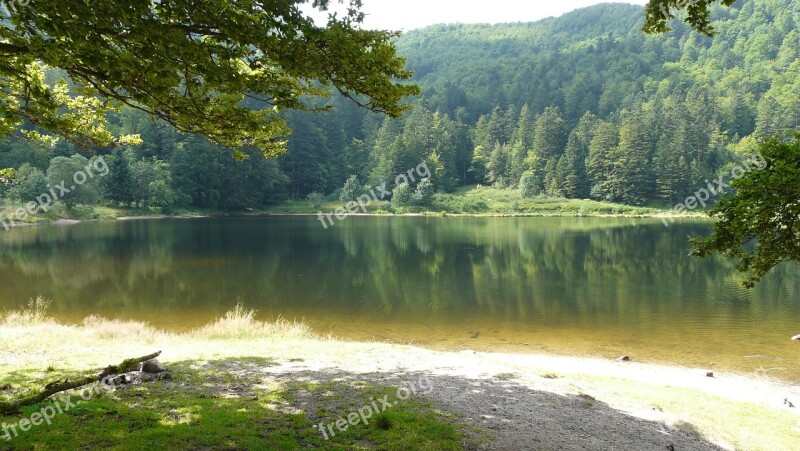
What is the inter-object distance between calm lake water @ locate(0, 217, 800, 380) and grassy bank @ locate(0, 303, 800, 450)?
12.8 feet

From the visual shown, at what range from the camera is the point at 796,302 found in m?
23.2

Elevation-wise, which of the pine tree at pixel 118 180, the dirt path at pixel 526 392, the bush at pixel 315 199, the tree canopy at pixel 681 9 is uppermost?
the pine tree at pixel 118 180

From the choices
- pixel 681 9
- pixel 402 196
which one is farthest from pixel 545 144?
pixel 681 9

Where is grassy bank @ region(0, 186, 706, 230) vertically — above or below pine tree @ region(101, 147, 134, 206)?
below

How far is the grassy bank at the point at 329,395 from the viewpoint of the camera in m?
6.17

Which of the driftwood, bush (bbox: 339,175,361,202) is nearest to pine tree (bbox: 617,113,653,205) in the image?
bush (bbox: 339,175,361,202)

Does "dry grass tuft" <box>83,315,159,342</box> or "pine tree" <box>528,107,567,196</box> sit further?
"pine tree" <box>528,107,567,196</box>

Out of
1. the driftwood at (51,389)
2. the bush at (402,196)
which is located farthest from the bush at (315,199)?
the driftwood at (51,389)

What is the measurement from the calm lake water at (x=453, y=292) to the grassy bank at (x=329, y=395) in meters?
3.89

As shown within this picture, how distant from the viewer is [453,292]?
26219 millimetres

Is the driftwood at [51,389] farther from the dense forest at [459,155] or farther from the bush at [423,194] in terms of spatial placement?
the bush at [423,194]

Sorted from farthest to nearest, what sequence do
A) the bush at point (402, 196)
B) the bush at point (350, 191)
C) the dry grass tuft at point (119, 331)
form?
the bush at point (350, 191)
the bush at point (402, 196)
the dry grass tuft at point (119, 331)

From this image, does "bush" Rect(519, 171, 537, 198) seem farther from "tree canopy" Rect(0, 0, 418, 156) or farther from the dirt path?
"tree canopy" Rect(0, 0, 418, 156)

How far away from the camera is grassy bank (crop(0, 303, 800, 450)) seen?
617cm
